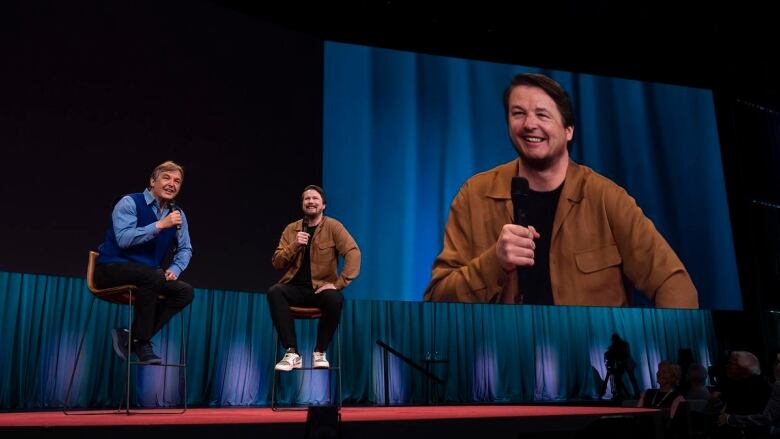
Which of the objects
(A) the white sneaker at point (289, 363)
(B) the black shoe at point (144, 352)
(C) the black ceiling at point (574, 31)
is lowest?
(A) the white sneaker at point (289, 363)

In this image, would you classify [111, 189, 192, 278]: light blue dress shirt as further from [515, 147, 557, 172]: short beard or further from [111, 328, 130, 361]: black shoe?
[515, 147, 557, 172]: short beard

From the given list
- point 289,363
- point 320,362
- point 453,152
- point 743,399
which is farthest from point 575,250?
point 289,363

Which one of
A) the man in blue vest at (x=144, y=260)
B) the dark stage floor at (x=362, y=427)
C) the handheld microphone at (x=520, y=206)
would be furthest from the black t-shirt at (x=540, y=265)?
the man in blue vest at (x=144, y=260)

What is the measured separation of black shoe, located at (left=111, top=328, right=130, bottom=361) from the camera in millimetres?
3359

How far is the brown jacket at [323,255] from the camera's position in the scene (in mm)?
4238

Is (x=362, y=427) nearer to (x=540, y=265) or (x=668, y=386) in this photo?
(x=668, y=386)

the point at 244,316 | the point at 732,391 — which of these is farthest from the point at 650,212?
the point at 244,316

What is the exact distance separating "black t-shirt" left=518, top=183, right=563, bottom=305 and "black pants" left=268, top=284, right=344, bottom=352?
2.67m

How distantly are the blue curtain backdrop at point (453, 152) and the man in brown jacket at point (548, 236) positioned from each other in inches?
5.8

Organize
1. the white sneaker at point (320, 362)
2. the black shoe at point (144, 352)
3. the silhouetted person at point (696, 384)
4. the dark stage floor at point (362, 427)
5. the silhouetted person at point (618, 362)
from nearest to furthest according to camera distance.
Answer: the dark stage floor at point (362, 427) < the black shoe at point (144, 352) < the white sneaker at point (320, 362) < the silhouetted person at point (696, 384) < the silhouetted person at point (618, 362)

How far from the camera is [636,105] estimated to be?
719 centimetres

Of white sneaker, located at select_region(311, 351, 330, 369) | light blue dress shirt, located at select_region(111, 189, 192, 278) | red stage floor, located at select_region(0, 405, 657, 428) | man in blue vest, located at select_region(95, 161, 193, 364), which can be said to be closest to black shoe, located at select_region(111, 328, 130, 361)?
man in blue vest, located at select_region(95, 161, 193, 364)

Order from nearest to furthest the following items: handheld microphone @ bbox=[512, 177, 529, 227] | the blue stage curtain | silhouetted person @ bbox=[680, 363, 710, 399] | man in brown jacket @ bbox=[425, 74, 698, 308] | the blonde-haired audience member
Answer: silhouetted person @ bbox=[680, 363, 710, 399] < the blonde-haired audience member < the blue stage curtain < handheld microphone @ bbox=[512, 177, 529, 227] < man in brown jacket @ bbox=[425, 74, 698, 308]

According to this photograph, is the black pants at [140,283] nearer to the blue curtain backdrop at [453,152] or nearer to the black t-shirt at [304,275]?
the black t-shirt at [304,275]
